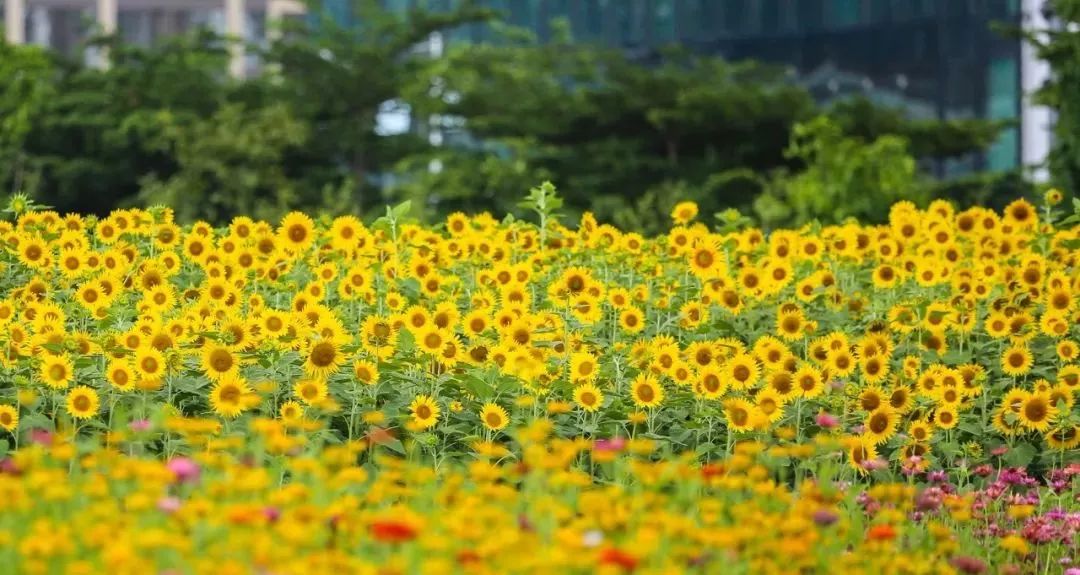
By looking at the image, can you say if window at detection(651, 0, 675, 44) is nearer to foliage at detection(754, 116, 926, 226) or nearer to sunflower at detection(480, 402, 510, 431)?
foliage at detection(754, 116, 926, 226)

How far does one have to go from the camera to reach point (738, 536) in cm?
424

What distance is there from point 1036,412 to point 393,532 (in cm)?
467

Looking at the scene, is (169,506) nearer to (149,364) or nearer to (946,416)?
(149,364)

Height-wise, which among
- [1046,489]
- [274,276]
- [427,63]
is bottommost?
[1046,489]

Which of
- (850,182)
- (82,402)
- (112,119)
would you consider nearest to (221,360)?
(82,402)

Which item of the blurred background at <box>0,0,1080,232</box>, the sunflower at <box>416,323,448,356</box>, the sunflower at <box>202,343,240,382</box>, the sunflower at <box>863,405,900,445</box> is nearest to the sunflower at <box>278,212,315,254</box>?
the sunflower at <box>416,323,448,356</box>

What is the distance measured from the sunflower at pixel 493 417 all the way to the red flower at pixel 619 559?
135 inches

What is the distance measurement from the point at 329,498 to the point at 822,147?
16373 mm

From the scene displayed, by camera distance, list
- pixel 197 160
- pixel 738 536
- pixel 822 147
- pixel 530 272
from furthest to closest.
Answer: pixel 197 160, pixel 822 147, pixel 530 272, pixel 738 536

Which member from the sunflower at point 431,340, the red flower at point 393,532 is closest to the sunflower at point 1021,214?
the sunflower at point 431,340

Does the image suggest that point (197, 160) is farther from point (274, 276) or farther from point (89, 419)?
point (89, 419)

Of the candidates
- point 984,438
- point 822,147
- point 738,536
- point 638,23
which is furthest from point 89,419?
point 638,23

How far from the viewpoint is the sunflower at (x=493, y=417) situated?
278 inches

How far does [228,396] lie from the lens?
263 inches
